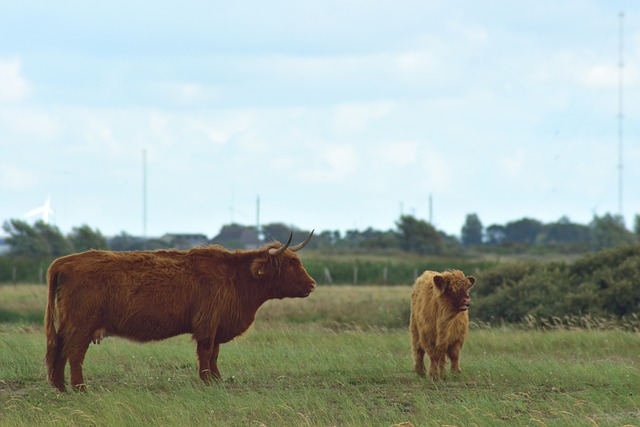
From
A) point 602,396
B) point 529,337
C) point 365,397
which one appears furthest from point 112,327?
point 529,337

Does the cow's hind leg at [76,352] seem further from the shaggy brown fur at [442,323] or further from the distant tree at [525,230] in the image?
the distant tree at [525,230]

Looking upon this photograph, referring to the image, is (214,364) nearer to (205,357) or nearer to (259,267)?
(205,357)

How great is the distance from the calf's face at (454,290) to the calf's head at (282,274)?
1.65m

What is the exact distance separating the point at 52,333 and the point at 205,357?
6.12ft

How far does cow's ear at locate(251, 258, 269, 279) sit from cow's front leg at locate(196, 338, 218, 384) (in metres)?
1.06

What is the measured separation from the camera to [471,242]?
102 meters

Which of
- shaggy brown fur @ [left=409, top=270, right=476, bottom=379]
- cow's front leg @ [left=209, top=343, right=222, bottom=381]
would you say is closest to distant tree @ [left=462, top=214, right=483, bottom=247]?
shaggy brown fur @ [left=409, top=270, right=476, bottom=379]

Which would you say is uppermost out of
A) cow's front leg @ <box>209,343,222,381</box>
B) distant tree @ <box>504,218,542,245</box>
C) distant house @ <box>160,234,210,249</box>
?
distant tree @ <box>504,218,542,245</box>

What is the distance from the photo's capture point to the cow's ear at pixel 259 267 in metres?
12.3

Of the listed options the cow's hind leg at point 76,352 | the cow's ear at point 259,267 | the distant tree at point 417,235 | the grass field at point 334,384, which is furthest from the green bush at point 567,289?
the distant tree at point 417,235

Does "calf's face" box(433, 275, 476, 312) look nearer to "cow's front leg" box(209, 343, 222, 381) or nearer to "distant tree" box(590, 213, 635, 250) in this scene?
"cow's front leg" box(209, 343, 222, 381)

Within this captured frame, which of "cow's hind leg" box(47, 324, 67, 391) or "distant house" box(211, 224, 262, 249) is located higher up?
"distant house" box(211, 224, 262, 249)

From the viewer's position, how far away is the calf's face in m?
12.2

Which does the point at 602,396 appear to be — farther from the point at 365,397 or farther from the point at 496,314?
the point at 496,314
